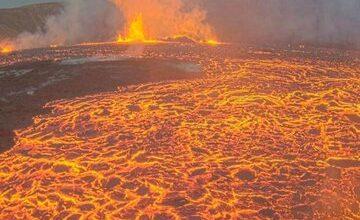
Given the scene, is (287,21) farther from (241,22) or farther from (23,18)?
(23,18)

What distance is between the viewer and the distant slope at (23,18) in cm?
8088

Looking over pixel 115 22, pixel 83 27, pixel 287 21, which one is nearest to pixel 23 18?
pixel 83 27

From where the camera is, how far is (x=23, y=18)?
3519 inches

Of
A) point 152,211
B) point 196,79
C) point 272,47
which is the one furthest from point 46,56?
point 152,211

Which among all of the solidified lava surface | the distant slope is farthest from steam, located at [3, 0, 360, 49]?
the solidified lava surface

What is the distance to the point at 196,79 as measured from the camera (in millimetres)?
24656

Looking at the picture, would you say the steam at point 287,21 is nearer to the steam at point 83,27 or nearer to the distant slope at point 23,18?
the steam at point 83,27

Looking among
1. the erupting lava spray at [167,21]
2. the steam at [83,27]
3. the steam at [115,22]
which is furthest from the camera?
the steam at [83,27]

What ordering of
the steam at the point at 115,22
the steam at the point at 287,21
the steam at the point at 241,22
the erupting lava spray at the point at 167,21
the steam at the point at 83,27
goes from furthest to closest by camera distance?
the steam at the point at 83,27 → the steam at the point at 115,22 → the erupting lava spray at the point at 167,21 → the steam at the point at 241,22 → the steam at the point at 287,21

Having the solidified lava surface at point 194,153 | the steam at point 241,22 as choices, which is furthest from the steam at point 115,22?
the solidified lava surface at point 194,153

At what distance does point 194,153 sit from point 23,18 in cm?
8364

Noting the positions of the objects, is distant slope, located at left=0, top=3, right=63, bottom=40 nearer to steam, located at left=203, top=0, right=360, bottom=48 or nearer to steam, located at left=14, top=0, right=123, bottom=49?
steam, located at left=14, top=0, right=123, bottom=49

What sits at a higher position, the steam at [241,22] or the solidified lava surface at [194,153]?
the steam at [241,22]

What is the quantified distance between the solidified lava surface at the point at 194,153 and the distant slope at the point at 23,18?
61.4 m
